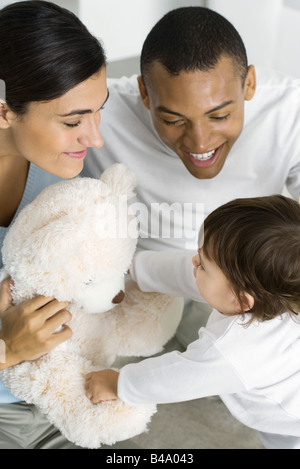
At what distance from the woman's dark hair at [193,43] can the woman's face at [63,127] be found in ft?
0.65

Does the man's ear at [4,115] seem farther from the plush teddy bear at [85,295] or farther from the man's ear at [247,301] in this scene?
the man's ear at [247,301]

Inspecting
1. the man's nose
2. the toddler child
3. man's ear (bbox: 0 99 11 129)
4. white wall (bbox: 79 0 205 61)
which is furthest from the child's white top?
white wall (bbox: 79 0 205 61)

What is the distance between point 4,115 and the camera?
986 mm

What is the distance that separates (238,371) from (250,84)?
68 cm

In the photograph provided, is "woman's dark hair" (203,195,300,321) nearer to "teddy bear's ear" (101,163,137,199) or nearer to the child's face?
the child's face

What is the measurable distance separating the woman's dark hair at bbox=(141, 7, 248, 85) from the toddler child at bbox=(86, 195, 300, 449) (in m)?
0.36

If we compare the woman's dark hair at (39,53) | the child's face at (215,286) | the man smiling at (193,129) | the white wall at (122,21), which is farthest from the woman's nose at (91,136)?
the white wall at (122,21)

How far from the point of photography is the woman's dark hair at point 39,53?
900 mm

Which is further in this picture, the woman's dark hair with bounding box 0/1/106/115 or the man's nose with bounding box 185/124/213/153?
the man's nose with bounding box 185/124/213/153

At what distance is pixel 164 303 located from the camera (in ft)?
3.84

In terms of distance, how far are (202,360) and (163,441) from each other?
317 mm

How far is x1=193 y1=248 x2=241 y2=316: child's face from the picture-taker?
0.97m

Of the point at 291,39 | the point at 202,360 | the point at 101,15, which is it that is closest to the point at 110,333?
the point at 202,360

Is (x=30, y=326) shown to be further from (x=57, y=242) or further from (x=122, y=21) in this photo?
(x=122, y=21)
